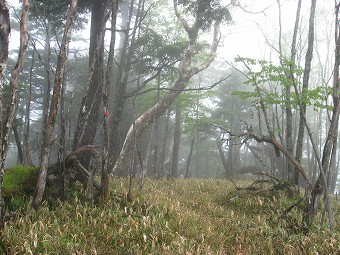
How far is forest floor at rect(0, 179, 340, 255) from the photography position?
423 centimetres

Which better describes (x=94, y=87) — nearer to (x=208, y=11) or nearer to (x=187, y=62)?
(x=187, y=62)

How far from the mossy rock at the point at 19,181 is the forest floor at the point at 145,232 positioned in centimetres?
49

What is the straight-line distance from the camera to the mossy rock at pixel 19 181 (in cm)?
597

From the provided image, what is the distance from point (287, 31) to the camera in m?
26.2

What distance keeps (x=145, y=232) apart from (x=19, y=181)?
10.5 feet

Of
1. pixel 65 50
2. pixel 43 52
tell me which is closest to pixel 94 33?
pixel 65 50

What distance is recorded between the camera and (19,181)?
20.4ft

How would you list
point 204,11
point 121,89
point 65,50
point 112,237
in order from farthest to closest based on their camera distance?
point 204,11
point 121,89
point 65,50
point 112,237

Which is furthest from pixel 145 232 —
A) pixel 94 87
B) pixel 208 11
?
pixel 208 11

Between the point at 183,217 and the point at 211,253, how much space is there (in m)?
1.49

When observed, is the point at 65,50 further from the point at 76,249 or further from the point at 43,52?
the point at 43,52

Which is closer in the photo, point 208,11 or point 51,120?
point 51,120

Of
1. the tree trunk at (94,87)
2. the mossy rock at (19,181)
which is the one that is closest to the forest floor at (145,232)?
the mossy rock at (19,181)

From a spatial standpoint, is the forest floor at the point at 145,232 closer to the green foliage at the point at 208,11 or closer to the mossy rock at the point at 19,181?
the mossy rock at the point at 19,181
